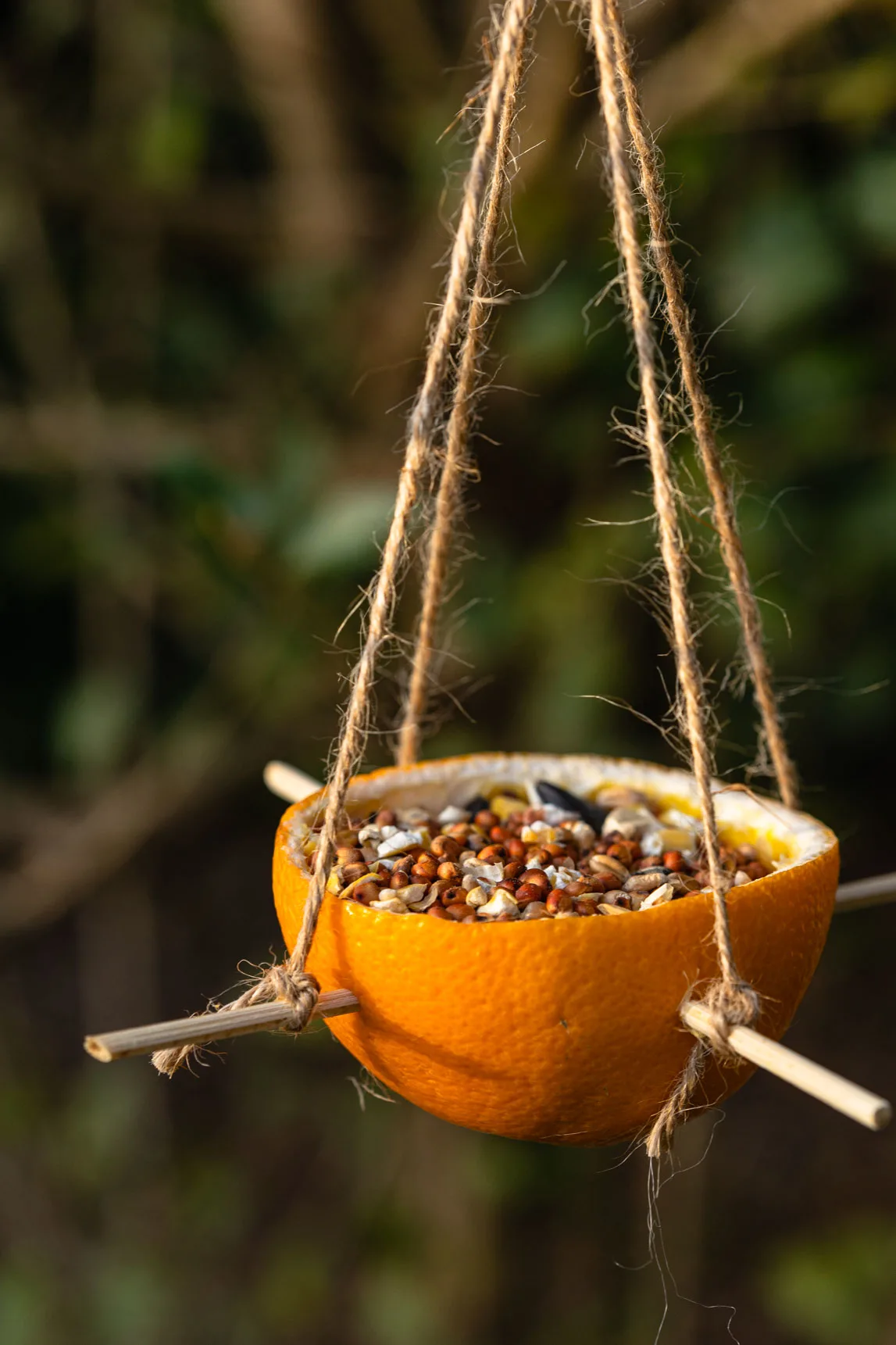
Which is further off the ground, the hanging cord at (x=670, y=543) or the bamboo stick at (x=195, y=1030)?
the hanging cord at (x=670, y=543)

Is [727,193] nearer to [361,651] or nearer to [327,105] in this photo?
[327,105]

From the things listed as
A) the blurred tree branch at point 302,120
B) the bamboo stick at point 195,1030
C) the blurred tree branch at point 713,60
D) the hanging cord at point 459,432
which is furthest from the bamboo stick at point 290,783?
the blurred tree branch at point 302,120

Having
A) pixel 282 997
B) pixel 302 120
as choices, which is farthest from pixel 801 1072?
pixel 302 120

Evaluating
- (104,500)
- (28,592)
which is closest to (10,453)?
(104,500)

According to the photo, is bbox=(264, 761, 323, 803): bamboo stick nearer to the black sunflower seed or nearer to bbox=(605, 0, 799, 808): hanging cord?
the black sunflower seed

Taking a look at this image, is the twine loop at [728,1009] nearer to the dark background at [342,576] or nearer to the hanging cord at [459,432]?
the hanging cord at [459,432]

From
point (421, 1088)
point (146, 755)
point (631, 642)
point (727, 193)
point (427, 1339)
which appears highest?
point (727, 193)
